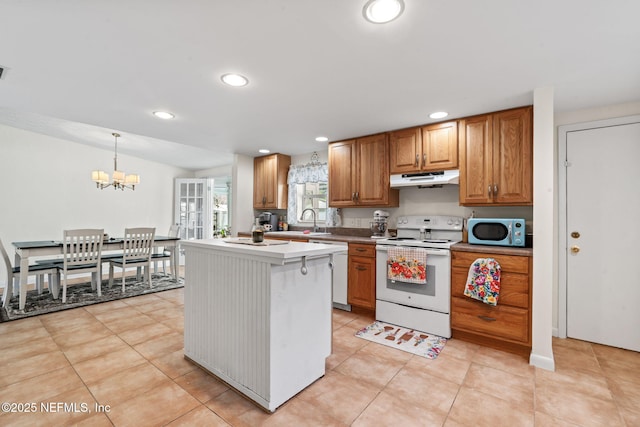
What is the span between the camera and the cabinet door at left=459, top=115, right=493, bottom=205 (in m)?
2.75

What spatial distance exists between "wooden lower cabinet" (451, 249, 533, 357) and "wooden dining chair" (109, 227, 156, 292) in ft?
14.1

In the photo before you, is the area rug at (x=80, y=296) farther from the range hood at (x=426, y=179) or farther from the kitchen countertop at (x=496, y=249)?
the kitchen countertop at (x=496, y=249)

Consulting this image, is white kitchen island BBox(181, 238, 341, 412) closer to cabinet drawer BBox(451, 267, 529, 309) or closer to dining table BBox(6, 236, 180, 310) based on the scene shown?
dining table BBox(6, 236, 180, 310)

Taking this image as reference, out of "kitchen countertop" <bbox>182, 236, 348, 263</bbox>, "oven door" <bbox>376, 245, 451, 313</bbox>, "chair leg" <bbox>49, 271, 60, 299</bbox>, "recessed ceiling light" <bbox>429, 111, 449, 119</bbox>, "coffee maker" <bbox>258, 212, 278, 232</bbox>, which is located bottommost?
"chair leg" <bbox>49, 271, 60, 299</bbox>

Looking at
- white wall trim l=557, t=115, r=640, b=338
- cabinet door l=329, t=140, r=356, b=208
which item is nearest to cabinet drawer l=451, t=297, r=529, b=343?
white wall trim l=557, t=115, r=640, b=338

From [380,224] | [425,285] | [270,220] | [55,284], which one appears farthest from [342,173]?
[55,284]

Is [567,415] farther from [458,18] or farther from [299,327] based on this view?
[458,18]

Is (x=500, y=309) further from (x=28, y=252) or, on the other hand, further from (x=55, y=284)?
(x=55, y=284)

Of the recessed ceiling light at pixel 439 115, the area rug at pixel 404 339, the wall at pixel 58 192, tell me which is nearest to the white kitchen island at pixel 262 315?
the area rug at pixel 404 339

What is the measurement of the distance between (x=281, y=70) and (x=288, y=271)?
1441 mm

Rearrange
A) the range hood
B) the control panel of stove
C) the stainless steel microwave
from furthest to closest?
the control panel of stove, the range hood, the stainless steel microwave

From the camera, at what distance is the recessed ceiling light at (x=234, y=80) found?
2.18 m

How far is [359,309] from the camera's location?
135 inches

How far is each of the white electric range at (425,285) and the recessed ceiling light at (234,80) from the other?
206cm
